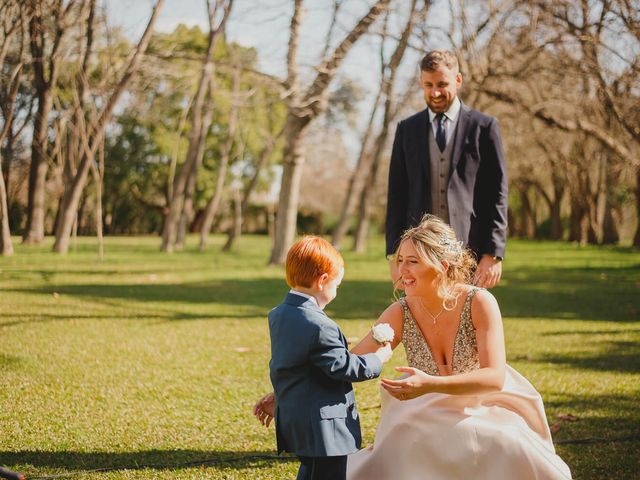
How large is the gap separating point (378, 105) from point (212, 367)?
1894 cm

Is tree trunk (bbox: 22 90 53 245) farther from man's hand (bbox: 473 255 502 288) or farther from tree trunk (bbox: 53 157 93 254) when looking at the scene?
man's hand (bbox: 473 255 502 288)

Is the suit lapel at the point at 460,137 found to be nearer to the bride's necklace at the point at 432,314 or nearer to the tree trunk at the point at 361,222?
the bride's necklace at the point at 432,314

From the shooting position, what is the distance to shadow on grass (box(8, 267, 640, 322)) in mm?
10047

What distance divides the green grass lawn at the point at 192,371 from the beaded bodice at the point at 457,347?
3.41ft

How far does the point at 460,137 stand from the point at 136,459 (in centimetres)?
246

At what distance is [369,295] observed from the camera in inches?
473

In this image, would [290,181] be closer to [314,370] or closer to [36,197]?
[36,197]

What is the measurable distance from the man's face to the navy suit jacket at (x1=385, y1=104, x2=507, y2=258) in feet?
0.42

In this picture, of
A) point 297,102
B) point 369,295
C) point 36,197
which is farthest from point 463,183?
point 36,197

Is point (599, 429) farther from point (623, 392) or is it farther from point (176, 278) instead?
point (176, 278)

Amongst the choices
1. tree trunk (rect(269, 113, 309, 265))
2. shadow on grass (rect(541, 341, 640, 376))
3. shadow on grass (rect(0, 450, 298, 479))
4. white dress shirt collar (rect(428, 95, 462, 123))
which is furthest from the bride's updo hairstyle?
tree trunk (rect(269, 113, 309, 265))

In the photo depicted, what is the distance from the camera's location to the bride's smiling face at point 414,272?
3025 millimetres

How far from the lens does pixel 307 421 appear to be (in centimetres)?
275

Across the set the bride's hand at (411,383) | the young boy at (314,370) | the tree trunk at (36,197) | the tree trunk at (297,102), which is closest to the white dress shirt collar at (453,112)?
the young boy at (314,370)
